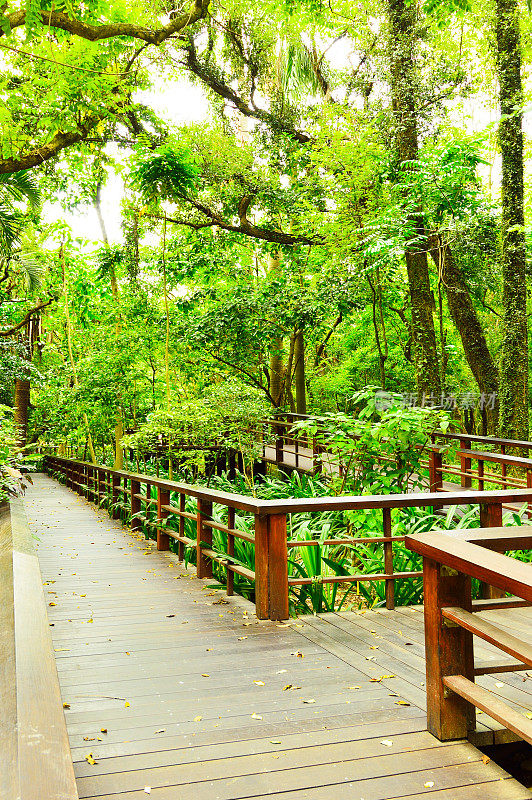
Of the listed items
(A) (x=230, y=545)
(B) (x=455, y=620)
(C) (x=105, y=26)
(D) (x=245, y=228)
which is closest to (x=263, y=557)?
(A) (x=230, y=545)

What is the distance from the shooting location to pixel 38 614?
9.27 ft

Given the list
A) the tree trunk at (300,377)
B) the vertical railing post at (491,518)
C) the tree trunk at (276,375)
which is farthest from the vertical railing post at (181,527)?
the tree trunk at (276,375)

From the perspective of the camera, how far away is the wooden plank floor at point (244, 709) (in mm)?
2365

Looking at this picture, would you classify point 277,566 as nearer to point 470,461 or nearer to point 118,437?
point 470,461

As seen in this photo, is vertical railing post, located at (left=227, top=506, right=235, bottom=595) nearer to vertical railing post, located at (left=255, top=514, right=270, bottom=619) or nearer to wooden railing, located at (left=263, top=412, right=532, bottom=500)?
vertical railing post, located at (left=255, top=514, right=270, bottom=619)

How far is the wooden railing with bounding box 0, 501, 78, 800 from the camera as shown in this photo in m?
Result: 1.46

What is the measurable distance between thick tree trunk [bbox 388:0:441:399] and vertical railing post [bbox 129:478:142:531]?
4866 millimetres

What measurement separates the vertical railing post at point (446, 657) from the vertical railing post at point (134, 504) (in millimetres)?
7300

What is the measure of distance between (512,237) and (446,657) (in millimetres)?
8236

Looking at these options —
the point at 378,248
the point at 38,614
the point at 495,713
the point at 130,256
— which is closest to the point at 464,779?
the point at 495,713

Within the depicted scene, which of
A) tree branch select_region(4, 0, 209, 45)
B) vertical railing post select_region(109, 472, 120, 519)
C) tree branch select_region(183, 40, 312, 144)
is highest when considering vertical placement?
tree branch select_region(183, 40, 312, 144)

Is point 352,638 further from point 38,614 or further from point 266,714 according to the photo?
point 38,614

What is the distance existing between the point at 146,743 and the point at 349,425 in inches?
168

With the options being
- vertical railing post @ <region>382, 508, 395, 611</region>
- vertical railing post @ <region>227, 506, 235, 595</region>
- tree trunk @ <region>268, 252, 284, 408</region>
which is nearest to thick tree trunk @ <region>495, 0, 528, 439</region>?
vertical railing post @ <region>382, 508, 395, 611</region>
